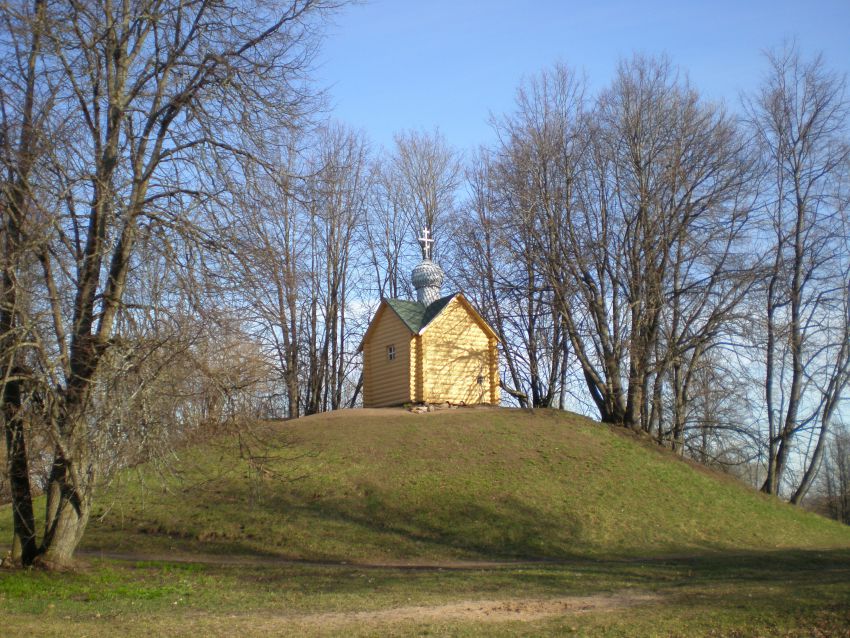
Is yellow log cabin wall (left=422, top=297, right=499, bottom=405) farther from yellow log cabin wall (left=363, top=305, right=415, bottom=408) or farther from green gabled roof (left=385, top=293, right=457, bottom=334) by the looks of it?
yellow log cabin wall (left=363, top=305, right=415, bottom=408)

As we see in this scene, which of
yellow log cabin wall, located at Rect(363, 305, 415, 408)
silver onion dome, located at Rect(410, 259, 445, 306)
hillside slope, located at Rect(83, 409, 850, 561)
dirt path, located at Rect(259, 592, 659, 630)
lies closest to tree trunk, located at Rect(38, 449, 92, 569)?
hillside slope, located at Rect(83, 409, 850, 561)

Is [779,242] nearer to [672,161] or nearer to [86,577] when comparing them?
[672,161]

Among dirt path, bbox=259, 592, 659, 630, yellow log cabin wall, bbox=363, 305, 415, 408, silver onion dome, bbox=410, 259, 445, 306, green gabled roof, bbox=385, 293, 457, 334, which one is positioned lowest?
dirt path, bbox=259, 592, 659, 630

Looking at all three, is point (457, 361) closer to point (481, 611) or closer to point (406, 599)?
point (406, 599)

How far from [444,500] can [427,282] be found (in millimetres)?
11907

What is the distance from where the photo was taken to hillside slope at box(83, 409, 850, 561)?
17.8 metres

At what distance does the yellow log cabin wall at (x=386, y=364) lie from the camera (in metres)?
27.2

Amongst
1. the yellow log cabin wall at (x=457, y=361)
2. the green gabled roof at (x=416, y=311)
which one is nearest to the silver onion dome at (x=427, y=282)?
the green gabled roof at (x=416, y=311)

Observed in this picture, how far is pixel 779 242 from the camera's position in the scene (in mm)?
29688

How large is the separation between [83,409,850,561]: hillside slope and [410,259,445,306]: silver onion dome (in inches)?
218

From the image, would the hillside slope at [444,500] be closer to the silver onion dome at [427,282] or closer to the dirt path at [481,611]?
the silver onion dome at [427,282]

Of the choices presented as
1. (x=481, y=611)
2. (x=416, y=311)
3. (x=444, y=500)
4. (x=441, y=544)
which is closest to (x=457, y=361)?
(x=416, y=311)

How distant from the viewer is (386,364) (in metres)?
28.2

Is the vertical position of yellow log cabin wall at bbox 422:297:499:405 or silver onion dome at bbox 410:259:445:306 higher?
silver onion dome at bbox 410:259:445:306
